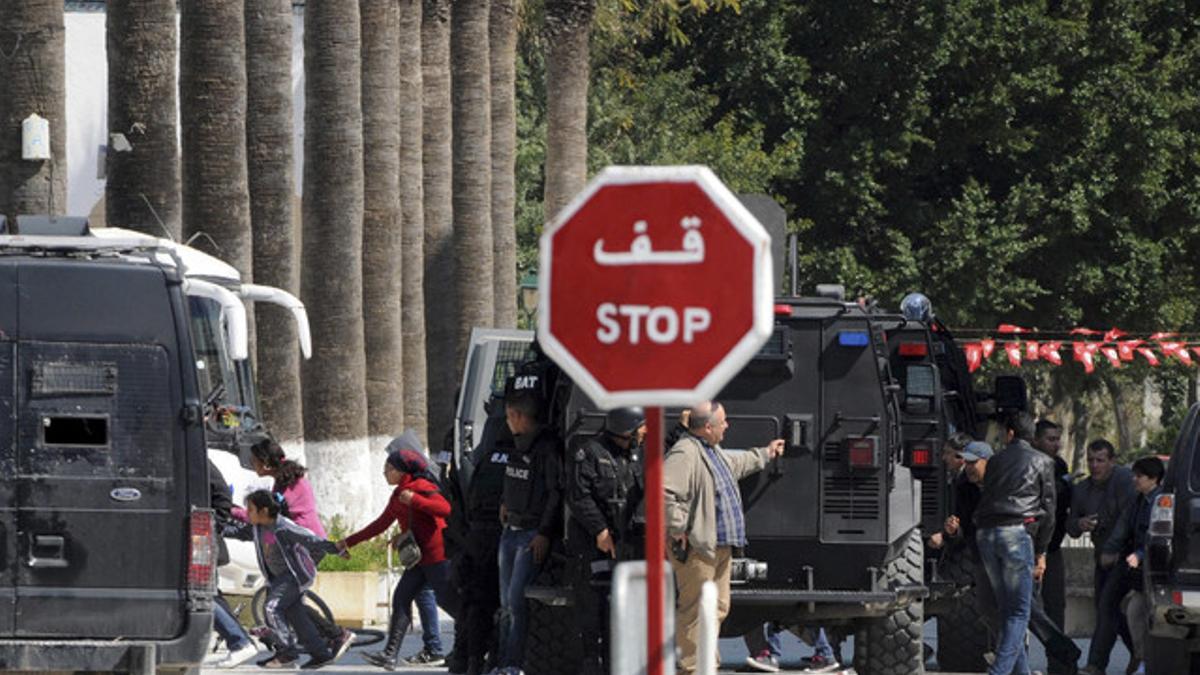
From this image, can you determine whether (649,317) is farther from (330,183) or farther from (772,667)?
(330,183)

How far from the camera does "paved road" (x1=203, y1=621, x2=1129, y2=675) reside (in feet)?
68.1

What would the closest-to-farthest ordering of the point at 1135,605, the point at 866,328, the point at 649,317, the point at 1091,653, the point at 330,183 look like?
1. the point at 649,317
2. the point at 866,328
3. the point at 1135,605
4. the point at 1091,653
5. the point at 330,183

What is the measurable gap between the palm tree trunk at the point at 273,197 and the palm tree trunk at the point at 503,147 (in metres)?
11.8

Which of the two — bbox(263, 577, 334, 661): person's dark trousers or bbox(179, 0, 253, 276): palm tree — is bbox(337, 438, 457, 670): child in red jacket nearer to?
bbox(263, 577, 334, 661): person's dark trousers

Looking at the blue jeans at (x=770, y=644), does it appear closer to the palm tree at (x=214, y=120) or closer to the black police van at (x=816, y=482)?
the black police van at (x=816, y=482)

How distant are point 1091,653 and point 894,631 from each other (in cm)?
357

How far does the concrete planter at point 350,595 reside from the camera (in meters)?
24.9

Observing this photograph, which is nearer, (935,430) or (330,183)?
(935,430)

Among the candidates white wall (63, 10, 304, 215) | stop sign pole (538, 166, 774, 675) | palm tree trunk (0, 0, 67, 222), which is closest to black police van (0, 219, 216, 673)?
stop sign pole (538, 166, 774, 675)

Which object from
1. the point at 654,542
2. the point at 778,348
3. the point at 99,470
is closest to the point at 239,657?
the point at 778,348

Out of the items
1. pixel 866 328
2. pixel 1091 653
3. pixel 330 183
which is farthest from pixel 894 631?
pixel 330 183

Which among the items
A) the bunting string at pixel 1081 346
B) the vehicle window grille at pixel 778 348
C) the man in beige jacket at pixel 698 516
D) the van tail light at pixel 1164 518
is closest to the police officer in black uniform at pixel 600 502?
the man in beige jacket at pixel 698 516

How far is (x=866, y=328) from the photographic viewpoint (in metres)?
17.7

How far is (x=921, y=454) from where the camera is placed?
67.3ft
